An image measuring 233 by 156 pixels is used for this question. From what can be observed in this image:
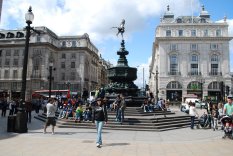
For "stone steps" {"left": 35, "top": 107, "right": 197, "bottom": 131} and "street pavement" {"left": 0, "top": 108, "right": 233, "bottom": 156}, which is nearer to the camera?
"street pavement" {"left": 0, "top": 108, "right": 233, "bottom": 156}

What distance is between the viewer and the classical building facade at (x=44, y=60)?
7181 cm

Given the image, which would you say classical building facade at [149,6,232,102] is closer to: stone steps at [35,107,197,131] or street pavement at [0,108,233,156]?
stone steps at [35,107,197,131]

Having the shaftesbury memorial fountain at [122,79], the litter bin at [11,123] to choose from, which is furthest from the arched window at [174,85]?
the litter bin at [11,123]

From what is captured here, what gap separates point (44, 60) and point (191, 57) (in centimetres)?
3985

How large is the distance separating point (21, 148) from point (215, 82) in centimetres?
6413

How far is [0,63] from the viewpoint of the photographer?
7512 cm

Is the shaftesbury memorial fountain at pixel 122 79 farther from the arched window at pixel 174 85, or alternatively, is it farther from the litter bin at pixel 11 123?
the arched window at pixel 174 85

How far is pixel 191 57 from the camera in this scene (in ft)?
225

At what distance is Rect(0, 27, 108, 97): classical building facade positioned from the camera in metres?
71.8

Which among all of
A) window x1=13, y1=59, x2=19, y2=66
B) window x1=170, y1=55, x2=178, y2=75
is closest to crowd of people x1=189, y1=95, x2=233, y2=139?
window x1=170, y1=55, x2=178, y2=75

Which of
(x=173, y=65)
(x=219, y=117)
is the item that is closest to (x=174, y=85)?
(x=173, y=65)

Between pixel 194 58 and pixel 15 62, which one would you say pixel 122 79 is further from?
pixel 15 62

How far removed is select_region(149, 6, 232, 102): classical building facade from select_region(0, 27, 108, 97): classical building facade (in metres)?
23.7

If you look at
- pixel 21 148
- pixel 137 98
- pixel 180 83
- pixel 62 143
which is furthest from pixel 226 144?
pixel 180 83
